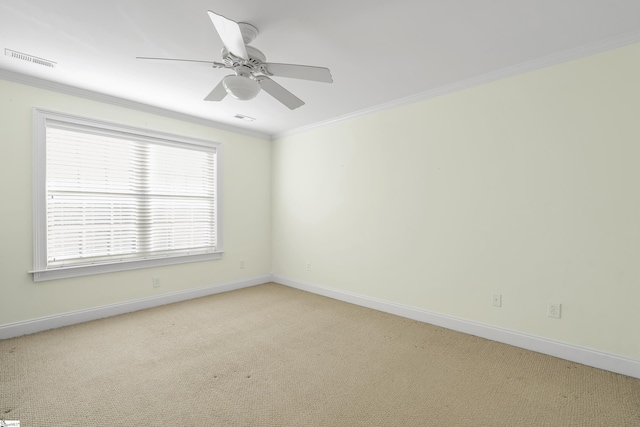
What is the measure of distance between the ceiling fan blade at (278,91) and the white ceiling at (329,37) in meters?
0.32

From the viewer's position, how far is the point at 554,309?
252cm

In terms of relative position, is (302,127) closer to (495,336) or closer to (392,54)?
(392,54)

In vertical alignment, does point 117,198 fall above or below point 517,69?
below

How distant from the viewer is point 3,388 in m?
2.02

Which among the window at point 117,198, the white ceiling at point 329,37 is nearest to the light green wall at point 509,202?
the white ceiling at point 329,37

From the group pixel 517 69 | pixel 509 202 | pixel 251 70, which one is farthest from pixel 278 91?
pixel 509 202

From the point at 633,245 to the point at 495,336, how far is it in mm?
1285

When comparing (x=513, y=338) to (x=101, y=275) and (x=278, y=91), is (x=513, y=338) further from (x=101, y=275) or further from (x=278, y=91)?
(x=101, y=275)

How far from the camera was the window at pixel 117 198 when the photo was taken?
304 centimetres

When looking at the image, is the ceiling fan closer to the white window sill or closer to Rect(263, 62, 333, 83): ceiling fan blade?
Rect(263, 62, 333, 83): ceiling fan blade

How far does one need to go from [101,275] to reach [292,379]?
2604mm

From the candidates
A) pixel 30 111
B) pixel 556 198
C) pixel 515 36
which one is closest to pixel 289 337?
pixel 556 198

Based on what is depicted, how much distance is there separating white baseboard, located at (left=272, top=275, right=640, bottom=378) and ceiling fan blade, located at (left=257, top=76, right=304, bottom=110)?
253 centimetres

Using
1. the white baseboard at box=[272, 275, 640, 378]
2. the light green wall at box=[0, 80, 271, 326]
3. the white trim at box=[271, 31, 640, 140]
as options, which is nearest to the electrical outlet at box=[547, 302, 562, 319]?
the white baseboard at box=[272, 275, 640, 378]
